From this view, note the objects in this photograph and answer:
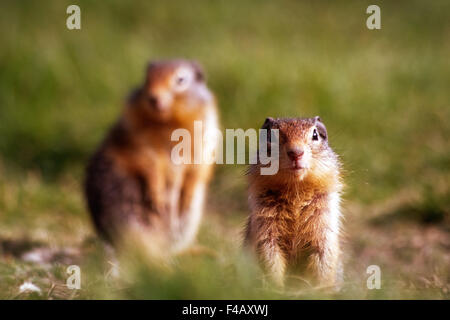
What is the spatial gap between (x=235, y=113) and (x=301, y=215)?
508 centimetres

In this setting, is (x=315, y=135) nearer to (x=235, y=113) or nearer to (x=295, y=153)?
(x=295, y=153)

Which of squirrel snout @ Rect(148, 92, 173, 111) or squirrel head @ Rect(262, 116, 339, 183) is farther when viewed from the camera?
squirrel snout @ Rect(148, 92, 173, 111)

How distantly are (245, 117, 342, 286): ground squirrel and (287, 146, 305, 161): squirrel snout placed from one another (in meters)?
0.12

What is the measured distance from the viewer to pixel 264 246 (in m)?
3.43

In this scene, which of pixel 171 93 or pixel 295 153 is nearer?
pixel 295 153

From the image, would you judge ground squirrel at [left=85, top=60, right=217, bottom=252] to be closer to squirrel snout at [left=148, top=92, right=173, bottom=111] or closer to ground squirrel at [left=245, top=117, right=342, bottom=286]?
squirrel snout at [left=148, top=92, right=173, bottom=111]

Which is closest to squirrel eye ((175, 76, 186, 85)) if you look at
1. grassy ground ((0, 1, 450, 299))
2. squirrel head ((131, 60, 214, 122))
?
squirrel head ((131, 60, 214, 122))

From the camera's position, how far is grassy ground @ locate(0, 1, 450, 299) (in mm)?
4293

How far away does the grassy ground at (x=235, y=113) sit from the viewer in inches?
169

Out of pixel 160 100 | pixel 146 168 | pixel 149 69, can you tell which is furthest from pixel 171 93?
pixel 146 168

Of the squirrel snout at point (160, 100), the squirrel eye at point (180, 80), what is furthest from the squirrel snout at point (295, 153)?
the squirrel eye at point (180, 80)

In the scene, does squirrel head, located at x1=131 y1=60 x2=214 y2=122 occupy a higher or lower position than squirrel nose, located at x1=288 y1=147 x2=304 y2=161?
higher

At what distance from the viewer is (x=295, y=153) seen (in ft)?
10.6

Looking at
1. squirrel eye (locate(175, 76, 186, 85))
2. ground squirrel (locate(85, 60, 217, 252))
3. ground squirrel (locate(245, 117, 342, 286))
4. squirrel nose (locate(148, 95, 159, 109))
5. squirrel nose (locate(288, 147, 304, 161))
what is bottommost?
ground squirrel (locate(245, 117, 342, 286))
